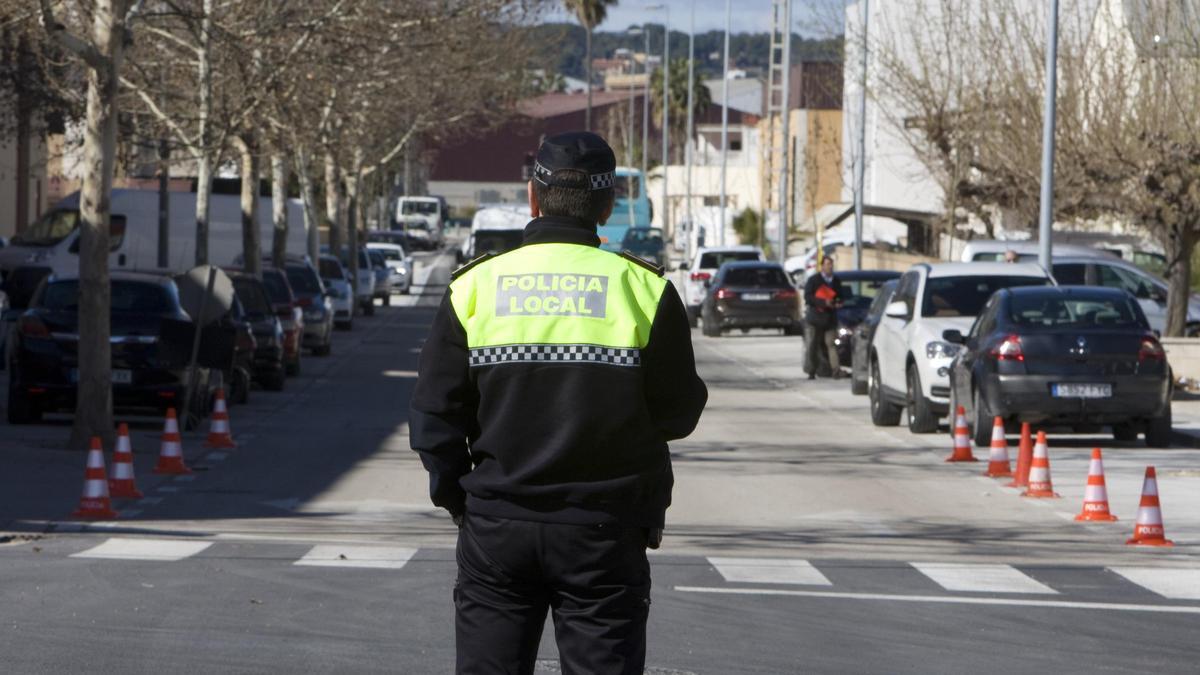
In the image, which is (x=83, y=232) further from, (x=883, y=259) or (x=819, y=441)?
(x=883, y=259)

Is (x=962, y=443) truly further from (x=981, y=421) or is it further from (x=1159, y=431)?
(x=1159, y=431)

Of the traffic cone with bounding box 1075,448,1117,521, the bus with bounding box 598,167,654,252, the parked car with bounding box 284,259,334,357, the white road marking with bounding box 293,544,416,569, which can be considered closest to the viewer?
the white road marking with bounding box 293,544,416,569

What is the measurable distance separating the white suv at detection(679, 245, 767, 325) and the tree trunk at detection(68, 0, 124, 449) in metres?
28.4

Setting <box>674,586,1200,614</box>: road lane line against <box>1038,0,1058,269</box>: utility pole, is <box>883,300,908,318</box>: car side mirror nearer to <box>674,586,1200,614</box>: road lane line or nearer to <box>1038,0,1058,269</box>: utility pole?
<box>1038,0,1058,269</box>: utility pole

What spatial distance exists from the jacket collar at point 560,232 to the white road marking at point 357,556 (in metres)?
6.14

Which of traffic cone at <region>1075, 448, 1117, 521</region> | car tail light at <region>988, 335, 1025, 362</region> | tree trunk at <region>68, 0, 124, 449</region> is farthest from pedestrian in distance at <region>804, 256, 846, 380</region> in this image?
traffic cone at <region>1075, 448, 1117, 521</region>

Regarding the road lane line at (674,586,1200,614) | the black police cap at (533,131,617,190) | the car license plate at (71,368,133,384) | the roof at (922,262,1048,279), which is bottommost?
the road lane line at (674,586,1200,614)

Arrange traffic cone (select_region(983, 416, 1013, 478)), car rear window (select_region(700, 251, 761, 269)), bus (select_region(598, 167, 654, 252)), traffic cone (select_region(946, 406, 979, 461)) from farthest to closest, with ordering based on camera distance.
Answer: bus (select_region(598, 167, 654, 252)), car rear window (select_region(700, 251, 761, 269)), traffic cone (select_region(946, 406, 979, 461)), traffic cone (select_region(983, 416, 1013, 478))

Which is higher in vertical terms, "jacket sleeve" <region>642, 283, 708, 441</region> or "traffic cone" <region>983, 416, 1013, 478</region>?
"jacket sleeve" <region>642, 283, 708, 441</region>

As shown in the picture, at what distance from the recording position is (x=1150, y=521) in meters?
12.5

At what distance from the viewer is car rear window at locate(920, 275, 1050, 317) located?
2203cm

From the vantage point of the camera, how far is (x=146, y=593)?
31.7ft

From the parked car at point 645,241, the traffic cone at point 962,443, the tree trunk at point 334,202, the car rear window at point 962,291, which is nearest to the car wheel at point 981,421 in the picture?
the traffic cone at point 962,443

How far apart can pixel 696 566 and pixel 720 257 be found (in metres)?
37.0
